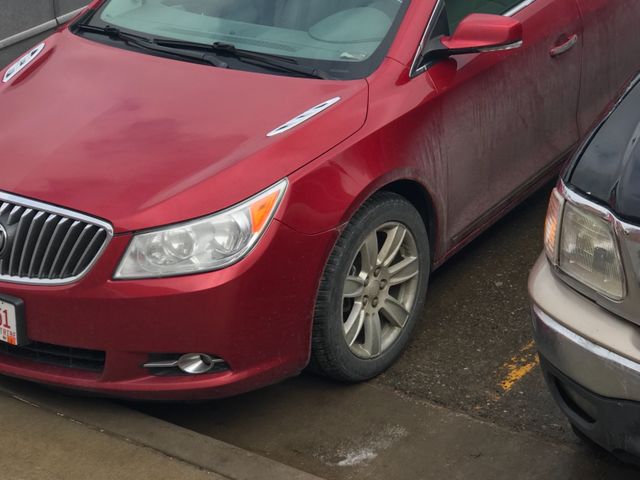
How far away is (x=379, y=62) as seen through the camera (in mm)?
4371

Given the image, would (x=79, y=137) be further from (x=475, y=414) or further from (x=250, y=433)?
(x=475, y=414)

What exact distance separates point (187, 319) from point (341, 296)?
63 centimetres

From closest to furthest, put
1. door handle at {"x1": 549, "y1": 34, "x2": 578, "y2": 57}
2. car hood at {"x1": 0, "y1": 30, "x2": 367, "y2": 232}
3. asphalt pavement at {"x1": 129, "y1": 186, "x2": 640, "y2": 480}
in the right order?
1. car hood at {"x1": 0, "y1": 30, "x2": 367, "y2": 232}
2. asphalt pavement at {"x1": 129, "y1": 186, "x2": 640, "y2": 480}
3. door handle at {"x1": 549, "y1": 34, "x2": 578, "y2": 57}

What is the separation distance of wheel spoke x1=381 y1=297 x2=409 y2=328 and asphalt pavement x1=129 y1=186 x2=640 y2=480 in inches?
7.6

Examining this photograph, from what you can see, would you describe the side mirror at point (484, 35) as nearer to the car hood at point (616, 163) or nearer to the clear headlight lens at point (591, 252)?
the car hood at point (616, 163)

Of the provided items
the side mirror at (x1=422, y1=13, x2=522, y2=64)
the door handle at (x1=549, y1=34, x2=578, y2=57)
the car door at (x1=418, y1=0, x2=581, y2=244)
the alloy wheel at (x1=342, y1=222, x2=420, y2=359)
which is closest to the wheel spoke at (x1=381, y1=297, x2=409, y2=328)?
the alloy wheel at (x1=342, y1=222, x2=420, y2=359)

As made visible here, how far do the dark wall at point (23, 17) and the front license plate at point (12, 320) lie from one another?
3.50 meters

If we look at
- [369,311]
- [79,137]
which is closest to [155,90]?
[79,137]

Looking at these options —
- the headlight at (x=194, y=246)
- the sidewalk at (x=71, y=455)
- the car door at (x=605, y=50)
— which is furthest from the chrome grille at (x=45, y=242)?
the car door at (x=605, y=50)

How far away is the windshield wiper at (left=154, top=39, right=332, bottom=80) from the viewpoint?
4.36 m

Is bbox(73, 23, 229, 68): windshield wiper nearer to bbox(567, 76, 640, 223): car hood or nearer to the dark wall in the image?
bbox(567, 76, 640, 223): car hood

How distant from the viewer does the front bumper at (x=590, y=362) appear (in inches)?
120

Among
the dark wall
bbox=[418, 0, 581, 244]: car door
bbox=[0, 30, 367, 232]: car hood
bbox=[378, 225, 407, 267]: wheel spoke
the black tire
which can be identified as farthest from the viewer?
the dark wall

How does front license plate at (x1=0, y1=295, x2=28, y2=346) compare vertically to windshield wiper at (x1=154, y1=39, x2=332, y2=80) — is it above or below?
below
